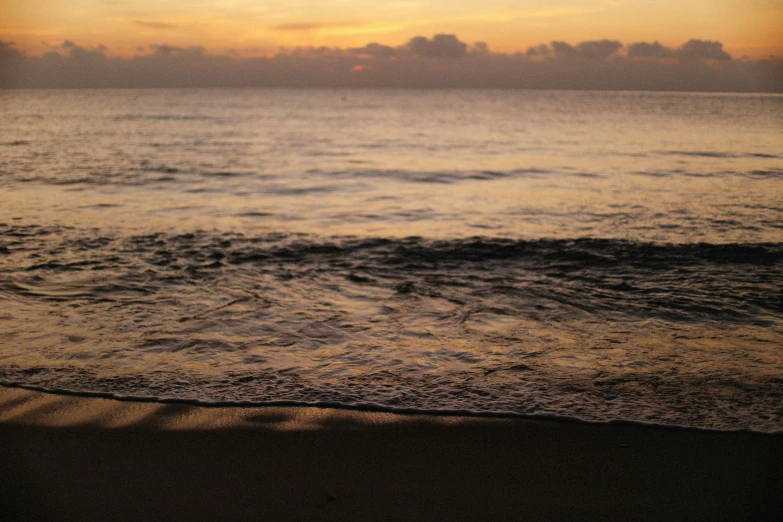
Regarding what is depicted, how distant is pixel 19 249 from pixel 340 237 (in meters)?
5.64

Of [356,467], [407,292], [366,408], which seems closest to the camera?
[356,467]

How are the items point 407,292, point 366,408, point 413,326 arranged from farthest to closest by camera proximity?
point 407,292 < point 413,326 < point 366,408

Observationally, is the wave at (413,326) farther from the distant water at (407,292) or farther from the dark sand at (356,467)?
the dark sand at (356,467)

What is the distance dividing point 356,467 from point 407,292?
4328 millimetres

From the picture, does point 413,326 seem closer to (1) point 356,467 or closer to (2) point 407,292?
(2) point 407,292

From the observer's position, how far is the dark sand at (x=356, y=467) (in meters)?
3.19

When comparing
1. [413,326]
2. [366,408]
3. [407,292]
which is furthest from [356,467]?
[407,292]

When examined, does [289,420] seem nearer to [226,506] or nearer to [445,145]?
[226,506]

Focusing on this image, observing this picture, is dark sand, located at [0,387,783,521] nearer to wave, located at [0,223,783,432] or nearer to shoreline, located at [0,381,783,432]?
A: shoreline, located at [0,381,783,432]

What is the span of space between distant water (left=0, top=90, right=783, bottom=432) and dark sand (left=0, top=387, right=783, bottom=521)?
0.30 m

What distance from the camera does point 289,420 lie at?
13.7 ft

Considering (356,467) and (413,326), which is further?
(413,326)

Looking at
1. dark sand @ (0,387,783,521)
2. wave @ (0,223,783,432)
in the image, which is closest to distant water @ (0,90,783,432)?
wave @ (0,223,783,432)

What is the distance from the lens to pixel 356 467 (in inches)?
141
